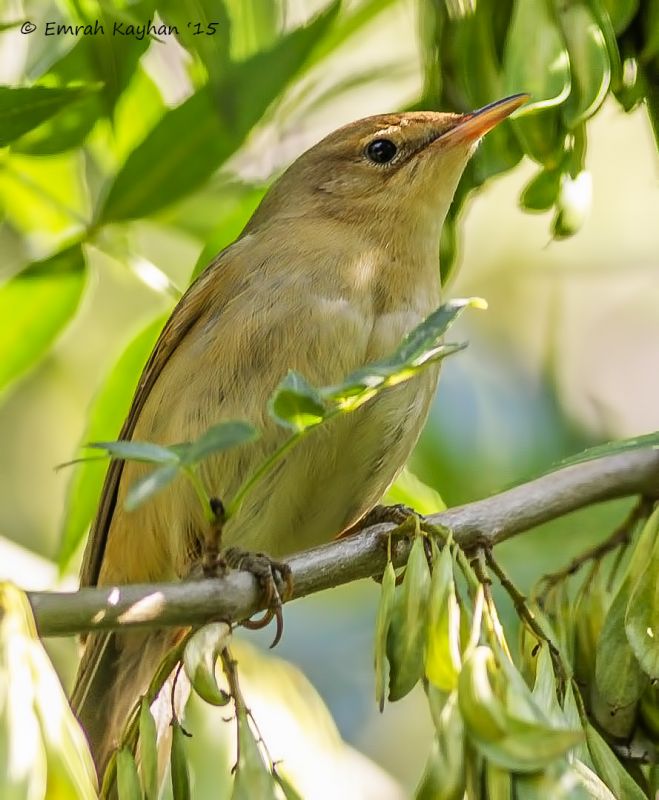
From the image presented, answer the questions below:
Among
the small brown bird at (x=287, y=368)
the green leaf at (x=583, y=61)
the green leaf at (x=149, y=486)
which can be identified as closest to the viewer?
the green leaf at (x=149, y=486)

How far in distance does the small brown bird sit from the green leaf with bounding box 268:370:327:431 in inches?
49.3

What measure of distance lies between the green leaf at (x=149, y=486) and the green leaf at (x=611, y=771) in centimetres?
75

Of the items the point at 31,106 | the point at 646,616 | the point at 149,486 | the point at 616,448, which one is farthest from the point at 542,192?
the point at 149,486

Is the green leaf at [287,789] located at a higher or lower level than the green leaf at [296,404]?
lower

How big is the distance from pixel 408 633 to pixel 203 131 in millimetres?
1375

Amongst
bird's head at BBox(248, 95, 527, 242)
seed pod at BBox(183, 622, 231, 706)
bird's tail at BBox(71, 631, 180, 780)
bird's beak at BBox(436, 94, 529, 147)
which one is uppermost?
bird's beak at BBox(436, 94, 529, 147)

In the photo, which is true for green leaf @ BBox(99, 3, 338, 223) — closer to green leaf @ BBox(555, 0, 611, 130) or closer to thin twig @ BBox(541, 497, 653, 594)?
green leaf @ BBox(555, 0, 611, 130)

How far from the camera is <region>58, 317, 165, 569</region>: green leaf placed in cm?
318

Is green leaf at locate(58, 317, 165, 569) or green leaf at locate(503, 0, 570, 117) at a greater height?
green leaf at locate(503, 0, 570, 117)

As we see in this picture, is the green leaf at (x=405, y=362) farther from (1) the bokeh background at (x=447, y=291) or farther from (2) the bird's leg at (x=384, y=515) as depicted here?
(2) the bird's leg at (x=384, y=515)

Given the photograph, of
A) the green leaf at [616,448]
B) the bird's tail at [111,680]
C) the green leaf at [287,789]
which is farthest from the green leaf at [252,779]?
the bird's tail at [111,680]

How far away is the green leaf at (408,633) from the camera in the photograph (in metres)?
1.87

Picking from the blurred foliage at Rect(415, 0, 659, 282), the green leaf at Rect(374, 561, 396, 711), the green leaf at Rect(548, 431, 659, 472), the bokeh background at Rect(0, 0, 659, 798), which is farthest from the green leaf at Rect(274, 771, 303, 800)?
the blurred foliage at Rect(415, 0, 659, 282)

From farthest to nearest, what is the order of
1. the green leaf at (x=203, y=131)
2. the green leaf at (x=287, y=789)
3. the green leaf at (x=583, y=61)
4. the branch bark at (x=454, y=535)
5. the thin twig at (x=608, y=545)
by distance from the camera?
1. the green leaf at (x=203, y=131)
2. the thin twig at (x=608, y=545)
3. the green leaf at (x=583, y=61)
4. the branch bark at (x=454, y=535)
5. the green leaf at (x=287, y=789)
